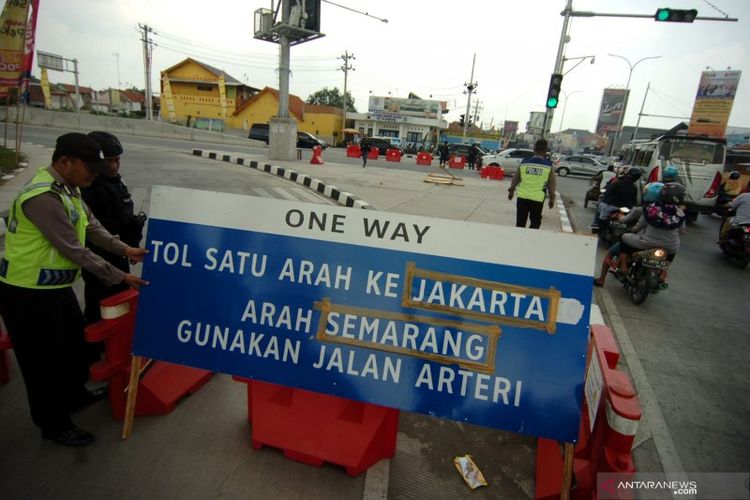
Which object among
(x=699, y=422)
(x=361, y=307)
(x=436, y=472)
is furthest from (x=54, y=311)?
(x=699, y=422)

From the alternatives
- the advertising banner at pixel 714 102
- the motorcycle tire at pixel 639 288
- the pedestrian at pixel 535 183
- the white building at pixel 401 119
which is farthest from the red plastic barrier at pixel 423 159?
the white building at pixel 401 119

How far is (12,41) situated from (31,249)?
872cm

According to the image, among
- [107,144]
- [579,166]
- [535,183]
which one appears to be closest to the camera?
[107,144]

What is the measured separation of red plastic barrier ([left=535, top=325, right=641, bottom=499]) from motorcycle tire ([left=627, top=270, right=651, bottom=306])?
10.2 feet

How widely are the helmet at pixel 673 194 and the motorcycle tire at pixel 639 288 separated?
0.92 metres

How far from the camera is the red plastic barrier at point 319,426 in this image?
7.13 ft

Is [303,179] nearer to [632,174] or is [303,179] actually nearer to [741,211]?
[632,174]

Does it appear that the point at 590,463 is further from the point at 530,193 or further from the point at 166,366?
the point at 530,193

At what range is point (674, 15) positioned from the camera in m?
10.9

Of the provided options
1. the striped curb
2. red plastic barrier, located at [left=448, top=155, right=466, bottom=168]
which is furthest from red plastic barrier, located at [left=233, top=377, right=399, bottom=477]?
red plastic barrier, located at [left=448, top=155, right=466, bottom=168]

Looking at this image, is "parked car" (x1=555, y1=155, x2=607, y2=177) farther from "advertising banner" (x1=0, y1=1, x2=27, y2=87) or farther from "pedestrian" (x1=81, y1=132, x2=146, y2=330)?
"pedestrian" (x1=81, y1=132, x2=146, y2=330)

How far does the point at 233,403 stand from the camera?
106 inches

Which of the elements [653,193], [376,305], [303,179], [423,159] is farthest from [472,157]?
[376,305]

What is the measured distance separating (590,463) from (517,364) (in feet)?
1.99
